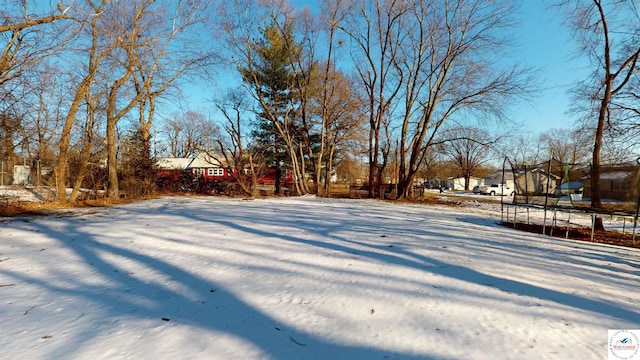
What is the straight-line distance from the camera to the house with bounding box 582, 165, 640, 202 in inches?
276

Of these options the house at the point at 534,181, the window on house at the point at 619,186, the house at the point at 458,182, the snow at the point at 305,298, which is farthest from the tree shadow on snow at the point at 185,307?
the house at the point at 458,182

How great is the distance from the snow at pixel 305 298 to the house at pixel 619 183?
2.68 metres

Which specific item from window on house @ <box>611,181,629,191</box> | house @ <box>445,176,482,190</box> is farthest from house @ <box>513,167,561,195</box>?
house @ <box>445,176,482,190</box>

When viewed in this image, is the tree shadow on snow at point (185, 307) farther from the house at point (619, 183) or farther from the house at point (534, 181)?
the house at point (534, 181)

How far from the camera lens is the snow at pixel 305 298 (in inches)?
86.5

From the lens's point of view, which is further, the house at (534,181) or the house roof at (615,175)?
the house at (534,181)

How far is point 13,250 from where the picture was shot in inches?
182

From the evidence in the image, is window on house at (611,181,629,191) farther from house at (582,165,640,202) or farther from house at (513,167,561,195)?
house at (513,167,561,195)

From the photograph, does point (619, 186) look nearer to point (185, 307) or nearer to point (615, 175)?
point (615, 175)

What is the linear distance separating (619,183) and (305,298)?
9442 millimetres

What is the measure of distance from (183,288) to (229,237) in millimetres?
2498

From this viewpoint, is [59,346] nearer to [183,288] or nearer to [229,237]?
[183,288]

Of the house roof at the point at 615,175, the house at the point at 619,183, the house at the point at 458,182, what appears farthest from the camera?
the house at the point at 458,182

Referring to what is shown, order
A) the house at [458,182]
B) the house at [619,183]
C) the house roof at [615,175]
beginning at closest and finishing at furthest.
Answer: the house at [619,183]
the house roof at [615,175]
the house at [458,182]
